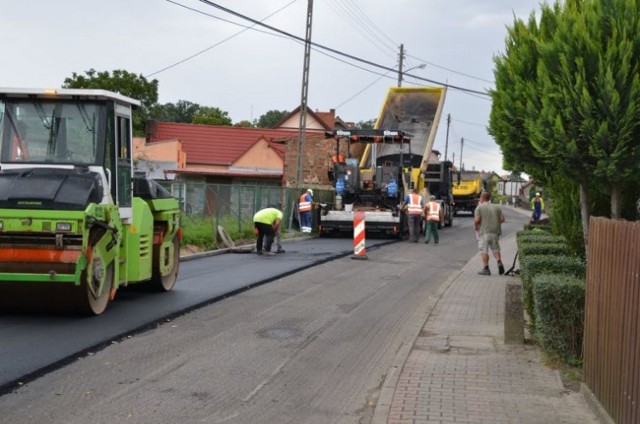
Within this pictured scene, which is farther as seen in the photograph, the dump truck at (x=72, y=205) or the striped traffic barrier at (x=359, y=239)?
the striped traffic barrier at (x=359, y=239)

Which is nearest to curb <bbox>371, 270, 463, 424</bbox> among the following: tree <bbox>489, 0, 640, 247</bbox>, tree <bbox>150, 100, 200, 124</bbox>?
tree <bbox>489, 0, 640, 247</bbox>

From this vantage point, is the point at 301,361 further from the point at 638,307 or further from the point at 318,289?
the point at 318,289

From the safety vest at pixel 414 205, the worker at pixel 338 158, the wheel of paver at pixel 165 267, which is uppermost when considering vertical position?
the worker at pixel 338 158

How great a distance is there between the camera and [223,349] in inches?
365

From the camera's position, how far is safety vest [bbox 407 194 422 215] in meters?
27.0

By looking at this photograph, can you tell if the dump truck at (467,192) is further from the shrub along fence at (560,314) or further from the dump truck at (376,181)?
the shrub along fence at (560,314)

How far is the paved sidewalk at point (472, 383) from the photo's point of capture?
675cm

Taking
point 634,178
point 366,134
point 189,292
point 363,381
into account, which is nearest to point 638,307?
point 363,381

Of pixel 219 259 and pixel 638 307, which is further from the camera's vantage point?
pixel 219 259

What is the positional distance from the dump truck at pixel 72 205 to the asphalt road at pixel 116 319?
32 centimetres

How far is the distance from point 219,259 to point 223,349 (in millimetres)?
11112

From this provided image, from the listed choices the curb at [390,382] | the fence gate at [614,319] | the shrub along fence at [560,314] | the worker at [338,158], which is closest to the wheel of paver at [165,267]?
the curb at [390,382]

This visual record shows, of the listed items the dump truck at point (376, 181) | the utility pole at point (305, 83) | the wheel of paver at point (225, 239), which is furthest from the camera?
the utility pole at point (305, 83)

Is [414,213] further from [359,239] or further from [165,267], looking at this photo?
[165,267]
